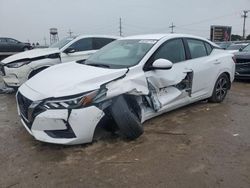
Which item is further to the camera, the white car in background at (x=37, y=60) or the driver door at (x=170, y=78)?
the white car in background at (x=37, y=60)

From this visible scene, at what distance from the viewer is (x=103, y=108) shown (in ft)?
14.0

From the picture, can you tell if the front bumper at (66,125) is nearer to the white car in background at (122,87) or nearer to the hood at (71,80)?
the white car in background at (122,87)

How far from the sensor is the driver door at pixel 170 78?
17.0 feet

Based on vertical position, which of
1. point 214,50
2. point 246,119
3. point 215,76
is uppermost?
point 214,50

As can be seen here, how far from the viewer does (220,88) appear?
22.7 feet

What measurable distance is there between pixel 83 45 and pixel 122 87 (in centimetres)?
498

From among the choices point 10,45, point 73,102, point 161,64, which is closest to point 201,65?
point 161,64

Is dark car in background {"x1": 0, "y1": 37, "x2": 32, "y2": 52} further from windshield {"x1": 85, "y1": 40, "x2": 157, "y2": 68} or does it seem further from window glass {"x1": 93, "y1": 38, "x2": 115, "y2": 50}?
windshield {"x1": 85, "y1": 40, "x2": 157, "y2": 68}

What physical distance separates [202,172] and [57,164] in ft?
5.63

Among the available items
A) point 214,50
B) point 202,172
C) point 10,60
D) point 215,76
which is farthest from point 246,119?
point 10,60

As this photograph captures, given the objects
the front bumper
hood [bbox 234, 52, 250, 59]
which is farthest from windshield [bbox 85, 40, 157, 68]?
hood [bbox 234, 52, 250, 59]

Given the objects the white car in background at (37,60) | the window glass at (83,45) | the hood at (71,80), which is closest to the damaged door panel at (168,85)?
the hood at (71,80)

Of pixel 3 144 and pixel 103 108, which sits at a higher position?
pixel 103 108

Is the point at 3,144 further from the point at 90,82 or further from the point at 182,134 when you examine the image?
the point at 182,134
